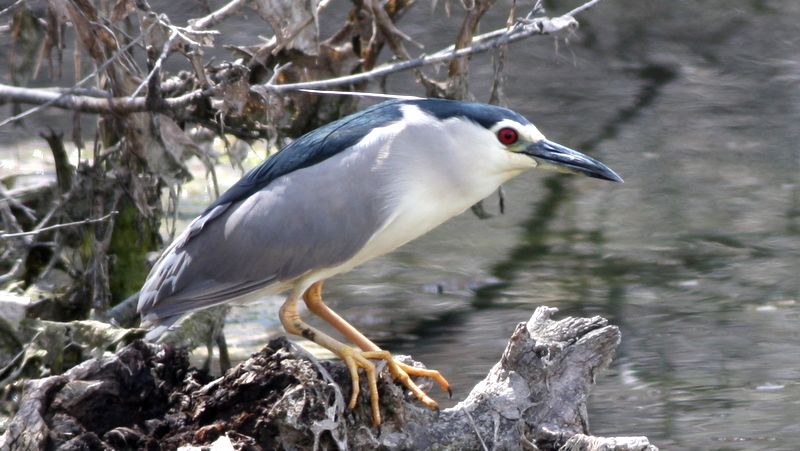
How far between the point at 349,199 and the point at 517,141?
580 millimetres

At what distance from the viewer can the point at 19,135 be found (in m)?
9.15

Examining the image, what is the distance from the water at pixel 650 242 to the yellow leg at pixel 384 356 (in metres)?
1.27

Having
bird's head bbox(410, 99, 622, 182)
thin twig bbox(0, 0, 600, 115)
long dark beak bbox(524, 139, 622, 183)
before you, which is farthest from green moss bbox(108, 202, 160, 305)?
long dark beak bbox(524, 139, 622, 183)

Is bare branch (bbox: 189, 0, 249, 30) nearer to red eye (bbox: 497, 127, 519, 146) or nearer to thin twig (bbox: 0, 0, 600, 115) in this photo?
thin twig (bbox: 0, 0, 600, 115)

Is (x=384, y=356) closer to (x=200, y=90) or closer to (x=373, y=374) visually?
(x=373, y=374)

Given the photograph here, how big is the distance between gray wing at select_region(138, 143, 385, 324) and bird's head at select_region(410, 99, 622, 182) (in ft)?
1.14

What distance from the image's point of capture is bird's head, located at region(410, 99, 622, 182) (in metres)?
4.26

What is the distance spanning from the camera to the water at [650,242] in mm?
5848

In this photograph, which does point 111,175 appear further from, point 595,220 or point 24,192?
point 595,220

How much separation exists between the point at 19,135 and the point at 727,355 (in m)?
5.32

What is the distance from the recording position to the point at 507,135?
427cm

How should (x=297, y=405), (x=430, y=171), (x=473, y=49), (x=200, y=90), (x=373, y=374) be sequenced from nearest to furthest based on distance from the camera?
1. (x=297, y=405)
2. (x=373, y=374)
3. (x=430, y=171)
4. (x=200, y=90)
5. (x=473, y=49)

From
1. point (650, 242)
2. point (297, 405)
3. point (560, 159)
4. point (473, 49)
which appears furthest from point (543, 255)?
point (297, 405)

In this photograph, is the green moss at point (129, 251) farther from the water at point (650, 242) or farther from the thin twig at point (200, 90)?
the thin twig at point (200, 90)
